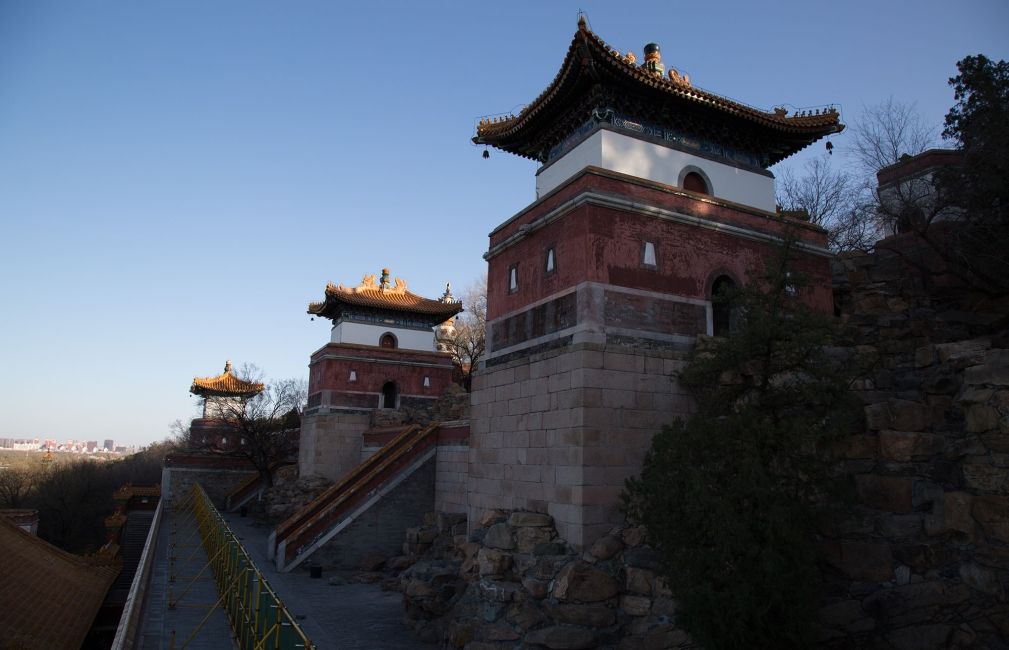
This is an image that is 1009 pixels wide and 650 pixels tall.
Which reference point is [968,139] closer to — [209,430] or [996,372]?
[996,372]

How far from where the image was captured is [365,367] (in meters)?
27.2

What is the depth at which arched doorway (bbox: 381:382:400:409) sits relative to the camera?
27.8 m

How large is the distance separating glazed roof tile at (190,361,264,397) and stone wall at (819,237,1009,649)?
129 ft

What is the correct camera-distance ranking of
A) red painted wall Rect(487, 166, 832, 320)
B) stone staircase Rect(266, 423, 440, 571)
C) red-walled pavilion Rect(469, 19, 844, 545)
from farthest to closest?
1. stone staircase Rect(266, 423, 440, 571)
2. red painted wall Rect(487, 166, 832, 320)
3. red-walled pavilion Rect(469, 19, 844, 545)

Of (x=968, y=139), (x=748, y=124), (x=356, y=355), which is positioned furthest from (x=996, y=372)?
(x=356, y=355)

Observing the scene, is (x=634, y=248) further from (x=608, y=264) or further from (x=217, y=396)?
(x=217, y=396)

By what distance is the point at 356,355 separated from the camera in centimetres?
2706

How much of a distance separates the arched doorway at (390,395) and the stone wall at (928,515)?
20488 mm

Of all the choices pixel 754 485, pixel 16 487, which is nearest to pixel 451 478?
pixel 754 485

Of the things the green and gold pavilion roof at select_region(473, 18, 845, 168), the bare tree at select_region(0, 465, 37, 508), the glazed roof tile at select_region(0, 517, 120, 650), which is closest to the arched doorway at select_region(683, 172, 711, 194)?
the green and gold pavilion roof at select_region(473, 18, 845, 168)

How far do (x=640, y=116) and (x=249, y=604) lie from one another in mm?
11246

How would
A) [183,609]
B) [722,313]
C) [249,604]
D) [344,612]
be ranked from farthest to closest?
[344,612]
[722,313]
[183,609]
[249,604]

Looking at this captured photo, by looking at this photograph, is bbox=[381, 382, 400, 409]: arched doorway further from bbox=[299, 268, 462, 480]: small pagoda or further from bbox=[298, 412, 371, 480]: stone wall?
bbox=[298, 412, 371, 480]: stone wall

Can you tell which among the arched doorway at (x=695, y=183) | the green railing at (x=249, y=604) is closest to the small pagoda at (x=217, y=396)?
the green railing at (x=249, y=604)
